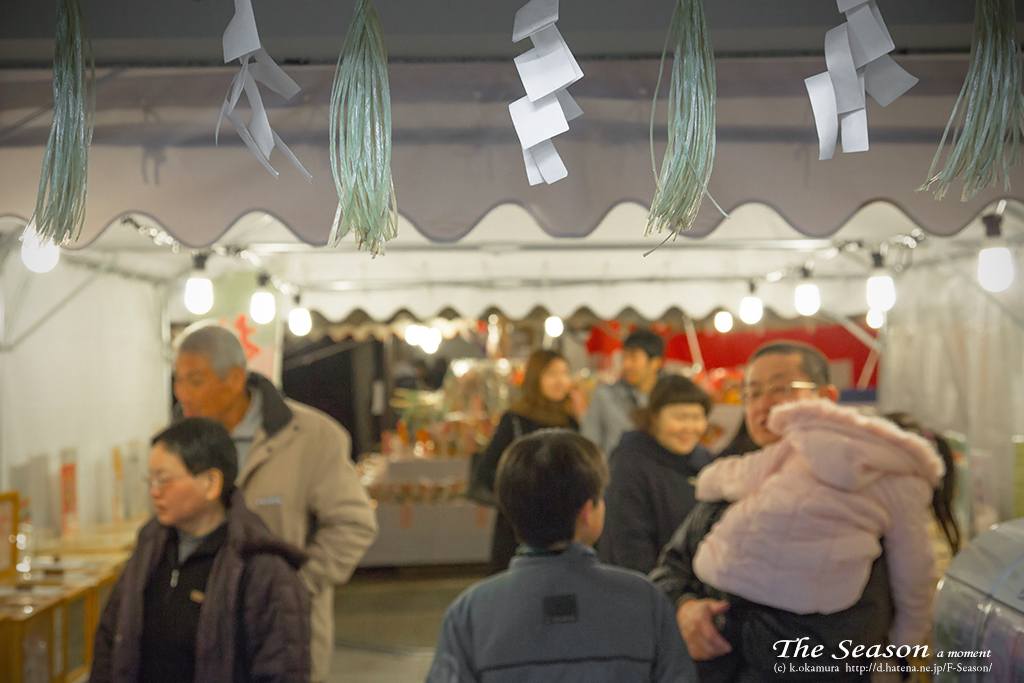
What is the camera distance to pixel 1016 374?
390 cm

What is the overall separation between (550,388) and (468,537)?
3.14 meters

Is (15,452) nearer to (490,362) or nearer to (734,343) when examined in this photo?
(490,362)

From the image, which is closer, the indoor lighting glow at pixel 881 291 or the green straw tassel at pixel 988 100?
the green straw tassel at pixel 988 100

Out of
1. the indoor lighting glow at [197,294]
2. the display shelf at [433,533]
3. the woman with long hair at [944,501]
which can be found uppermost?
the indoor lighting glow at [197,294]

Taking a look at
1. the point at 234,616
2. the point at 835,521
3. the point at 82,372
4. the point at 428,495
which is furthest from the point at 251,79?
the point at 428,495

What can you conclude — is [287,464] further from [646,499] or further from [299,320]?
[299,320]

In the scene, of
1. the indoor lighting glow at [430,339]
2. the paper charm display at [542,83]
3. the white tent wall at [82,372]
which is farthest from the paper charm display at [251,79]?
the indoor lighting glow at [430,339]

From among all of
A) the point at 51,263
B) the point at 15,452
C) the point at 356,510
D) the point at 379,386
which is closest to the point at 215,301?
the point at 15,452

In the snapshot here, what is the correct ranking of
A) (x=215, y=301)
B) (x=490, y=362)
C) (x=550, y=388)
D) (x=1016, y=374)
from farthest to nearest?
(x=490, y=362), (x=215, y=301), (x=550, y=388), (x=1016, y=374)

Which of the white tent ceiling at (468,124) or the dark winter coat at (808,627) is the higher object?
the white tent ceiling at (468,124)

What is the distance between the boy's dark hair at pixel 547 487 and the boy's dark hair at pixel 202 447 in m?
0.92

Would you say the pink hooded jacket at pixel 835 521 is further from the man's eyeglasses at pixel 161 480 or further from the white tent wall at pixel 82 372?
the white tent wall at pixel 82 372

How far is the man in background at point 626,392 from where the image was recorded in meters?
4.61

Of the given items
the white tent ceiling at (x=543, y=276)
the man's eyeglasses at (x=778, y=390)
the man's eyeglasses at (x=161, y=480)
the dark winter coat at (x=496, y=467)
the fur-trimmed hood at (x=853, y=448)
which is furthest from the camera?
the white tent ceiling at (x=543, y=276)
